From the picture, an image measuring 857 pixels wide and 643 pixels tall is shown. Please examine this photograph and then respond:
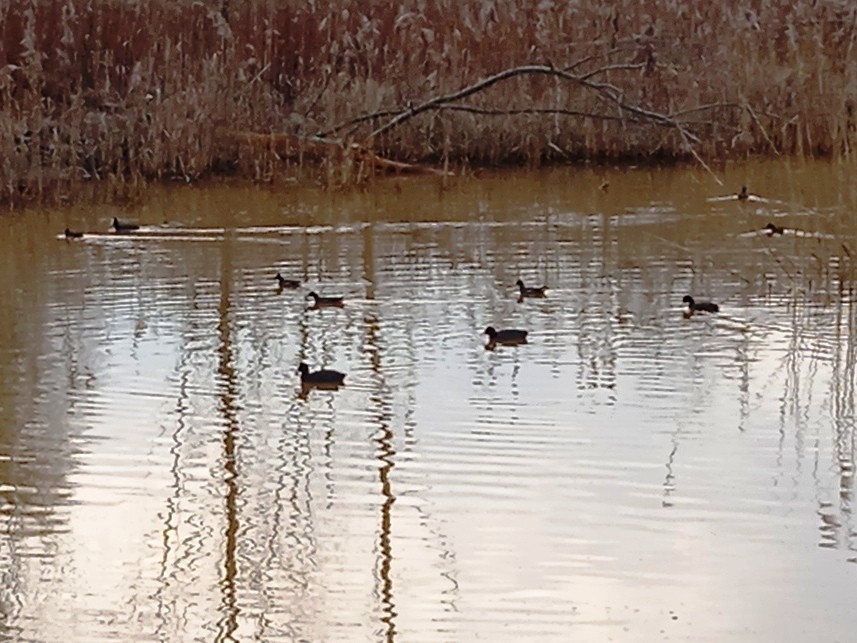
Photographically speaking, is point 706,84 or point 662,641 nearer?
point 662,641

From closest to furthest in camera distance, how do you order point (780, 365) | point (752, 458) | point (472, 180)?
point (752, 458), point (780, 365), point (472, 180)

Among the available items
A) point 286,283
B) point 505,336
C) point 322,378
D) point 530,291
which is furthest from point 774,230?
point 322,378

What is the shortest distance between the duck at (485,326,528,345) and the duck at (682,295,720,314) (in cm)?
114

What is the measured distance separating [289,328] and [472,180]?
6186 millimetres

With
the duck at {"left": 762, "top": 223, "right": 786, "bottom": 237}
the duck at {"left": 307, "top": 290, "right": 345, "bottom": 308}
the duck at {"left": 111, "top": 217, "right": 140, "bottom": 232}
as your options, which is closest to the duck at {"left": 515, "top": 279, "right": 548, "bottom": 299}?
the duck at {"left": 307, "top": 290, "right": 345, "bottom": 308}

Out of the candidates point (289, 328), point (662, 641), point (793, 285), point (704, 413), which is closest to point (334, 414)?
point (704, 413)

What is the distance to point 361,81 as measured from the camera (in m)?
15.3

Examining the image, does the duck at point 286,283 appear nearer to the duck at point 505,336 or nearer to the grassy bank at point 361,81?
the duck at point 505,336

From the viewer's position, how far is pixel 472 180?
14883mm

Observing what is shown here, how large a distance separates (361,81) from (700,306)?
6.97 m

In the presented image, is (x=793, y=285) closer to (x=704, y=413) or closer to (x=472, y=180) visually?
(x=704, y=413)

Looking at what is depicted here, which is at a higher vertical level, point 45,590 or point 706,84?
point 706,84

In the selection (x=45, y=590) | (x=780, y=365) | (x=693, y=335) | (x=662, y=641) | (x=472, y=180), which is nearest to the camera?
(x=662, y=641)

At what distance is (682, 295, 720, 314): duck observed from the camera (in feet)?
29.1
